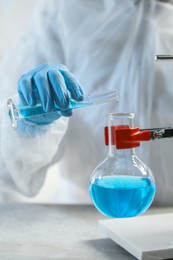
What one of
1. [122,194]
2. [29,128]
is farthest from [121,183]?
[29,128]

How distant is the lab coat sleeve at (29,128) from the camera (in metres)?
1.65

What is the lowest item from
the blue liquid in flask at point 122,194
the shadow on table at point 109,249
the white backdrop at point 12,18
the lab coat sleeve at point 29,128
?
the shadow on table at point 109,249

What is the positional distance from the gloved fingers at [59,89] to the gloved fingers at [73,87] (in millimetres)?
23

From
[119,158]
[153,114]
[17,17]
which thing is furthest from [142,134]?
[17,17]

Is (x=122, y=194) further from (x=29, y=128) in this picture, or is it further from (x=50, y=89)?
(x=29, y=128)

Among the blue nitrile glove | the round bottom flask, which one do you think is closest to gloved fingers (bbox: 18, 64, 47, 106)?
the blue nitrile glove

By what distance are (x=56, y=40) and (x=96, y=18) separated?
152 millimetres

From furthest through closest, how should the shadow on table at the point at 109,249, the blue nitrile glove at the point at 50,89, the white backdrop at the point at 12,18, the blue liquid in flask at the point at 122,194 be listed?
1. the white backdrop at the point at 12,18
2. the blue nitrile glove at the point at 50,89
3. the shadow on table at the point at 109,249
4. the blue liquid in flask at the point at 122,194

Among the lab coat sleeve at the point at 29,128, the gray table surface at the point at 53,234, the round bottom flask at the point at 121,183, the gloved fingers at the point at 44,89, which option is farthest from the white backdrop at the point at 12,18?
the round bottom flask at the point at 121,183

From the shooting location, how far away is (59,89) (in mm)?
1312

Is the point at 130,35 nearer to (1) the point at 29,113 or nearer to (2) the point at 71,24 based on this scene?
(2) the point at 71,24

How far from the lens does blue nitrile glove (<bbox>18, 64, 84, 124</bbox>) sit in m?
1.31

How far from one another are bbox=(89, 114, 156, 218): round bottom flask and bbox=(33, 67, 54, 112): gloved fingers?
25cm

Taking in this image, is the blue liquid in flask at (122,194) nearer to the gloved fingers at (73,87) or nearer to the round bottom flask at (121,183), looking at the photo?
the round bottom flask at (121,183)
